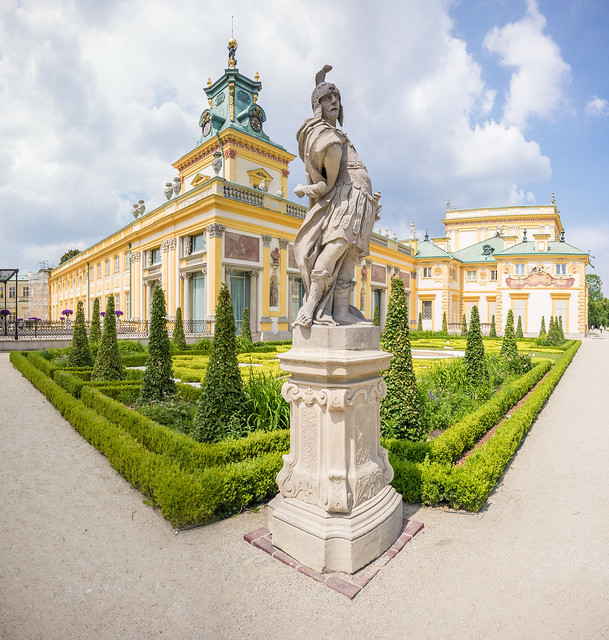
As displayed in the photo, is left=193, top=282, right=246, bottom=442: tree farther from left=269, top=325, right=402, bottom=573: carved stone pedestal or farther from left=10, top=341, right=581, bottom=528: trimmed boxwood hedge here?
left=269, top=325, right=402, bottom=573: carved stone pedestal

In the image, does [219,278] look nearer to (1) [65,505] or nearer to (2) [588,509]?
(1) [65,505]

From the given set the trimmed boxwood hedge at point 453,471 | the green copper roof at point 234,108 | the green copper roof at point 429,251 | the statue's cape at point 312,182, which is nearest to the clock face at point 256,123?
the green copper roof at point 234,108

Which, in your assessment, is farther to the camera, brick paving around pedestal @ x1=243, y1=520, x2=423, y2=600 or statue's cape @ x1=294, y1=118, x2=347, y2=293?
statue's cape @ x1=294, y1=118, x2=347, y2=293

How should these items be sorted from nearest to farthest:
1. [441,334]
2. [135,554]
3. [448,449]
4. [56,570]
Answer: [56,570], [135,554], [448,449], [441,334]

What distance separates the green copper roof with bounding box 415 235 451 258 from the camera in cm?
3966

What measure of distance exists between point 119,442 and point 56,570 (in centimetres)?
198

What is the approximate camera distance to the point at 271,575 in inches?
114

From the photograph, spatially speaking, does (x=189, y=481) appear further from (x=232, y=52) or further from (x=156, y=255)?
(x=232, y=52)

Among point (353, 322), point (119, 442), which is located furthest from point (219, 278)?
point (353, 322)

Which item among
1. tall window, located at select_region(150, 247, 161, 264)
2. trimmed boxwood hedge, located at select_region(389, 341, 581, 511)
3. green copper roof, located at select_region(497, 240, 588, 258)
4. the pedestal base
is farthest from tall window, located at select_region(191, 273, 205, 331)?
green copper roof, located at select_region(497, 240, 588, 258)

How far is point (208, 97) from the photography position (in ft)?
97.9

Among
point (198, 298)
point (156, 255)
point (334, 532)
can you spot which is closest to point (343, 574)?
point (334, 532)

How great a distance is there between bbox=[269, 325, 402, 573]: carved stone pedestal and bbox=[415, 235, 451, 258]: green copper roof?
38.7 metres

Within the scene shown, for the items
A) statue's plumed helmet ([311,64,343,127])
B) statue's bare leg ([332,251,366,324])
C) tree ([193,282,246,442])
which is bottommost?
tree ([193,282,246,442])
